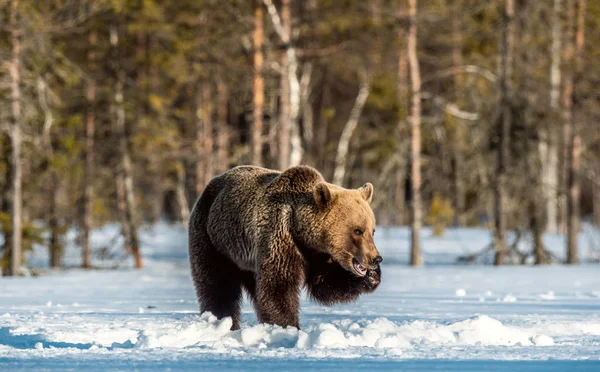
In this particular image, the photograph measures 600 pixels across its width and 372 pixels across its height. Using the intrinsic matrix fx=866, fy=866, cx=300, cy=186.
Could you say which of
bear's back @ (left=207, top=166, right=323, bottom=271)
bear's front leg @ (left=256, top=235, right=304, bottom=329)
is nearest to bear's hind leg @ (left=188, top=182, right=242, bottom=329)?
bear's back @ (left=207, top=166, right=323, bottom=271)

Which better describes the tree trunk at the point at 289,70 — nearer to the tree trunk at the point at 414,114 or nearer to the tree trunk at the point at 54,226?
the tree trunk at the point at 414,114

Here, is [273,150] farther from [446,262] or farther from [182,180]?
[182,180]

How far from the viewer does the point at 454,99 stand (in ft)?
105

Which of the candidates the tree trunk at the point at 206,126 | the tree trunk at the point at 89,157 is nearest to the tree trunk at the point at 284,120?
the tree trunk at the point at 89,157

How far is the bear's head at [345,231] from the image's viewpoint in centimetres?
669

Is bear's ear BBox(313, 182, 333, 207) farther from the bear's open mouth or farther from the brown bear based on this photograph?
the bear's open mouth

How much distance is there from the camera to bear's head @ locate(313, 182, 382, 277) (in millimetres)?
6688

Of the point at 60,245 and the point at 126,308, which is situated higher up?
the point at 126,308

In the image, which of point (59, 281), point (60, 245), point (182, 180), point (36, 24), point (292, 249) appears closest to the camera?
point (292, 249)

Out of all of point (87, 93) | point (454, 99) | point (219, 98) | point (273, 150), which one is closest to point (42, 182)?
point (87, 93)

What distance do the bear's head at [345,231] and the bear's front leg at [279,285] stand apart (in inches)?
10.5

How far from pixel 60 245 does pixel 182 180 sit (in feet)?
28.1

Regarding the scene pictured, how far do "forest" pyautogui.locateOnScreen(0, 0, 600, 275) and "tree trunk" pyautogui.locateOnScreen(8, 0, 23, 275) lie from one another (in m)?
0.03

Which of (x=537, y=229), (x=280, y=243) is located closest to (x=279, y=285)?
(x=280, y=243)
